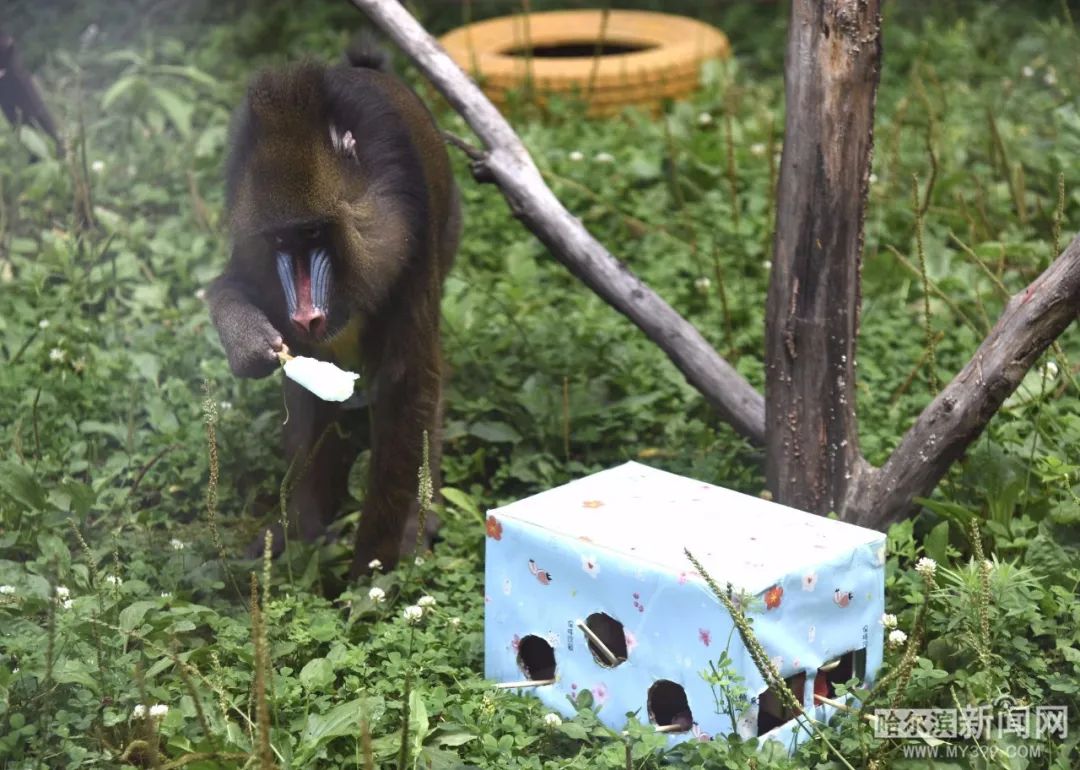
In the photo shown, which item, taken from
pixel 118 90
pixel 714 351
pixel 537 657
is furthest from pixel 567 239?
pixel 118 90

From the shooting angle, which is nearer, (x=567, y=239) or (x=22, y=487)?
(x=22, y=487)

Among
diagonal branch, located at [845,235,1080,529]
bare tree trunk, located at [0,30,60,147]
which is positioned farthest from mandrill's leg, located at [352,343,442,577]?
bare tree trunk, located at [0,30,60,147]

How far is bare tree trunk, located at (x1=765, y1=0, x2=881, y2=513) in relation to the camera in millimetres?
3457

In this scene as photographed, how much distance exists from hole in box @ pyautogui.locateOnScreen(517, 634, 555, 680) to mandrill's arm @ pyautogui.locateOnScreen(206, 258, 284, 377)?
93 cm

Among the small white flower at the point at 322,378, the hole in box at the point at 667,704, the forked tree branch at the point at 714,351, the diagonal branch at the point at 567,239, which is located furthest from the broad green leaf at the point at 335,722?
the diagonal branch at the point at 567,239

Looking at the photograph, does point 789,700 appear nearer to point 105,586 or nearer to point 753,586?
point 753,586

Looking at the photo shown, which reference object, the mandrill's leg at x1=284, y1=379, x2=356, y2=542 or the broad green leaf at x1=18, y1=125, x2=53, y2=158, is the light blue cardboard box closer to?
the mandrill's leg at x1=284, y1=379, x2=356, y2=542

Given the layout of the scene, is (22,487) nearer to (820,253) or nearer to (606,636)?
(606,636)

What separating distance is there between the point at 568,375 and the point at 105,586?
190cm

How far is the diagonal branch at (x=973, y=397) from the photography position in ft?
11.1

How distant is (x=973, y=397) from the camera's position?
349 cm

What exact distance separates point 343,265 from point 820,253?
1216 millimetres

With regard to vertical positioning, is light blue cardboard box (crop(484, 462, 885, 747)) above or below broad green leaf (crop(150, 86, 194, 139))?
below

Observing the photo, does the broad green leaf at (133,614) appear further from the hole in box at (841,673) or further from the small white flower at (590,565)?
the hole in box at (841,673)
